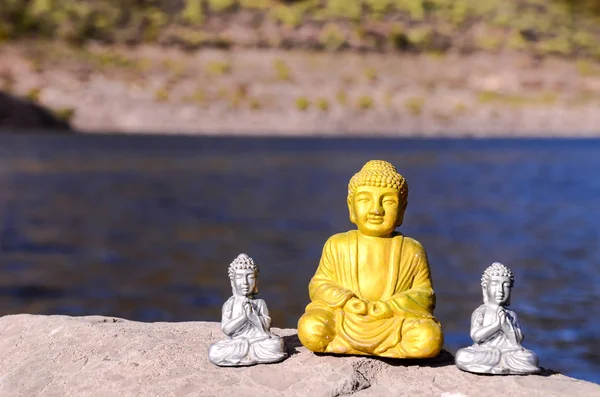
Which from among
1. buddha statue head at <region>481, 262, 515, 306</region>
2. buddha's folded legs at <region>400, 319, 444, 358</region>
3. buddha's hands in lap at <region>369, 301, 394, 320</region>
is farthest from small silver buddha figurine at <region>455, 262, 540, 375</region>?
buddha's hands in lap at <region>369, 301, 394, 320</region>

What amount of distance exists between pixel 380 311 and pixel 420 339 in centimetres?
41

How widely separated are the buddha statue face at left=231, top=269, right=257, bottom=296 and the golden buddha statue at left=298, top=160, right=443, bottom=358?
494 millimetres

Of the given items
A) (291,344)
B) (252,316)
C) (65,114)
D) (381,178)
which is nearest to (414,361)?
(291,344)

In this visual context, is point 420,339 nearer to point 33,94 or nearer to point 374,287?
point 374,287

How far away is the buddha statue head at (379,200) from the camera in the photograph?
23.4ft

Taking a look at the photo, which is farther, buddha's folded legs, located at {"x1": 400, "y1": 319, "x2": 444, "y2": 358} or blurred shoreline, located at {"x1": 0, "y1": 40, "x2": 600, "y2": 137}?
blurred shoreline, located at {"x1": 0, "y1": 40, "x2": 600, "y2": 137}

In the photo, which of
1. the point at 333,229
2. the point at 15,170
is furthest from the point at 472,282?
the point at 15,170

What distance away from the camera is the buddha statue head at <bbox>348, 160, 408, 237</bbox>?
712 centimetres

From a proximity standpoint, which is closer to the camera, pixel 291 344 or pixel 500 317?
pixel 500 317

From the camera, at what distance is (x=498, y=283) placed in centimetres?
663

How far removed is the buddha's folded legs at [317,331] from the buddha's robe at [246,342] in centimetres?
22

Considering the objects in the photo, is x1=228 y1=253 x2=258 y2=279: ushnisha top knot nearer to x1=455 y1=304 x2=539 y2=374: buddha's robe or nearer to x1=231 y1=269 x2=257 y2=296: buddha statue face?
x1=231 y1=269 x2=257 y2=296: buddha statue face

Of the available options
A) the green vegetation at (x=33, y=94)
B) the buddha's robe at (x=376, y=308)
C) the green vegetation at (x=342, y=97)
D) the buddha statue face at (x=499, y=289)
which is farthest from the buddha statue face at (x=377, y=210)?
the green vegetation at (x=342, y=97)

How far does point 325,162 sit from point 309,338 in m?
32.9
